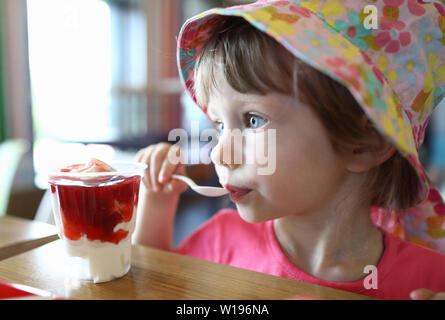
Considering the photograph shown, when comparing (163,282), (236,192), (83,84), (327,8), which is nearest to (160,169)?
(236,192)

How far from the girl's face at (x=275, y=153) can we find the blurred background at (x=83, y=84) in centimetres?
122

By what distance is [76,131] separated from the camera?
273 centimetres

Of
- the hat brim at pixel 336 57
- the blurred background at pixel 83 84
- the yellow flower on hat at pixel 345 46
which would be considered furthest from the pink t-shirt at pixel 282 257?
the blurred background at pixel 83 84

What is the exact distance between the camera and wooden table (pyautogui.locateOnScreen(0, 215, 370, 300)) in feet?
1.48

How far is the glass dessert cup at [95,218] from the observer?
46cm

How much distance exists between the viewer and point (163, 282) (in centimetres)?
48

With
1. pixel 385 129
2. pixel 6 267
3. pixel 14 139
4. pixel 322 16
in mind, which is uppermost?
pixel 322 16

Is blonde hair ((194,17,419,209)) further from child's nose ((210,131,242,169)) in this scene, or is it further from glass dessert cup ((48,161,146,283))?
glass dessert cup ((48,161,146,283))

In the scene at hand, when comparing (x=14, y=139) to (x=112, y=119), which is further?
(x=112, y=119)

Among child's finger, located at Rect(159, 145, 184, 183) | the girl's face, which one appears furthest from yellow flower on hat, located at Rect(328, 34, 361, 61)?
child's finger, located at Rect(159, 145, 184, 183)

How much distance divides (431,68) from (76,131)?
2551mm

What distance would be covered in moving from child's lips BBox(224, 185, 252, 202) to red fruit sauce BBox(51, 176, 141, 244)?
0.17 meters

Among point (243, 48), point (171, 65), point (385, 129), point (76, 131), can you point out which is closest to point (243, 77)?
point (243, 48)
